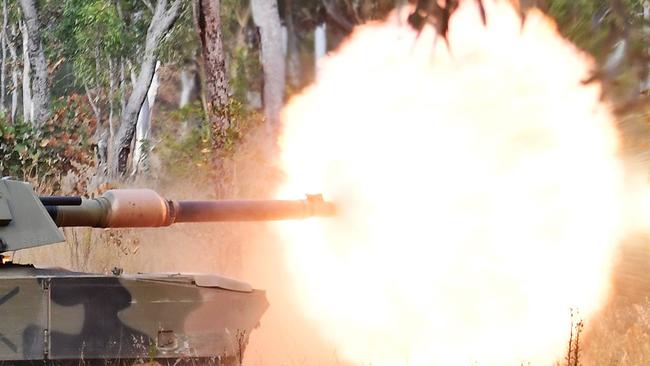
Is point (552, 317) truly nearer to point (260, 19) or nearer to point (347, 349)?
point (347, 349)

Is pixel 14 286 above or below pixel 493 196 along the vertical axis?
below

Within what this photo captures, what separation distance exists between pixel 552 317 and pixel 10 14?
99.4 ft

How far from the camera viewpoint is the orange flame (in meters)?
11.2

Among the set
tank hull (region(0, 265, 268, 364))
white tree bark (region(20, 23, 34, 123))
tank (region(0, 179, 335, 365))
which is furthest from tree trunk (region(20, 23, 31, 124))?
tank hull (region(0, 265, 268, 364))

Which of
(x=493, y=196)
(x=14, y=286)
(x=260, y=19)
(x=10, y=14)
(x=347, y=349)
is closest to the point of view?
(x=14, y=286)

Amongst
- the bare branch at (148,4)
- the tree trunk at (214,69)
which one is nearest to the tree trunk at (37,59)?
the bare branch at (148,4)

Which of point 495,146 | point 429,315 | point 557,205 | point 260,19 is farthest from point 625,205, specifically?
point 260,19

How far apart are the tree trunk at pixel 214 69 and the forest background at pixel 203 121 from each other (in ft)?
0.07

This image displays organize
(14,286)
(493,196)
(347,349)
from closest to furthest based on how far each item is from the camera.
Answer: (14,286)
(493,196)
(347,349)

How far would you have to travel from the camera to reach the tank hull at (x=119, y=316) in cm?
862

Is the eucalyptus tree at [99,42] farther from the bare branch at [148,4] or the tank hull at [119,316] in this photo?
the tank hull at [119,316]

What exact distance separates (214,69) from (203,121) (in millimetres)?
8708

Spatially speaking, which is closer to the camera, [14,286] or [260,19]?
[14,286]

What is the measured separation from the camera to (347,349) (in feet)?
40.1
